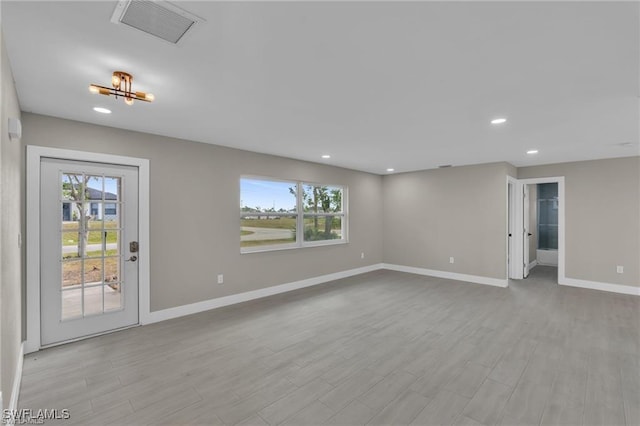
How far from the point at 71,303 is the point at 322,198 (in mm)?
4281

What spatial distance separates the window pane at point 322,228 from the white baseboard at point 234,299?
2.60ft

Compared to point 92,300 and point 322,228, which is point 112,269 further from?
point 322,228

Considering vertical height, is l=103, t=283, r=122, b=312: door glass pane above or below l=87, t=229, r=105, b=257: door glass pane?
below

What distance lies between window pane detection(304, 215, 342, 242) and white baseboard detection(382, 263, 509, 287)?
5.84 ft

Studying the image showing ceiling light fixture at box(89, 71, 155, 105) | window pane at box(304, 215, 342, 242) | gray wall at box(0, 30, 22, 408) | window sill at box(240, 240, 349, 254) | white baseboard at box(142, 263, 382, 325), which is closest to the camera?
gray wall at box(0, 30, 22, 408)

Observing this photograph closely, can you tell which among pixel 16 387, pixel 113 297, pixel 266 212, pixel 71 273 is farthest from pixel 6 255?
pixel 266 212

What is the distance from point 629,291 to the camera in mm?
5102

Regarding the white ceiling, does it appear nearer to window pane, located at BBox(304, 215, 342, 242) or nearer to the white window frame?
the white window frame

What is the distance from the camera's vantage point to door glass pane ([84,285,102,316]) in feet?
10.8

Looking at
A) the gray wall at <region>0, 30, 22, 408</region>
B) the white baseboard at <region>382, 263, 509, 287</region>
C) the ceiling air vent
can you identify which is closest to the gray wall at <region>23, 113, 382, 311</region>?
the gray wall at <region>0, 30, 22, 408</region>

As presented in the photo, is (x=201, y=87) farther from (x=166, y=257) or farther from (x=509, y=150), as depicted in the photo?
(x=509, y=150)

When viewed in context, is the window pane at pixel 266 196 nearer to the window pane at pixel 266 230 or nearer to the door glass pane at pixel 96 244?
the window pane at pixel 266 230

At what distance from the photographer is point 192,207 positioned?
411cm

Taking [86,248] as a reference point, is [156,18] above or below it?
above
